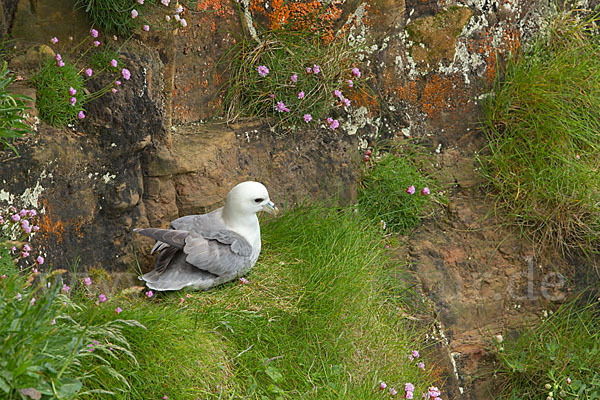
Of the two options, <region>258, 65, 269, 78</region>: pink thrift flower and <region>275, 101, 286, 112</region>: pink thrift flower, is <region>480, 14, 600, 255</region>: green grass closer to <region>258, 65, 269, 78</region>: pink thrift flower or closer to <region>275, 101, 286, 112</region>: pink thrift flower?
<region>275, 101, 286, 112</region>: pink thrift flower

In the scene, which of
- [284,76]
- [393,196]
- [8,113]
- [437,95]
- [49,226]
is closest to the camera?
[8,113]

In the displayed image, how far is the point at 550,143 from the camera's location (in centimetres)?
381

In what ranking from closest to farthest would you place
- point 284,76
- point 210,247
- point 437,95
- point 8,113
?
point 8,113 → point 210,247 → point 284,76 → point 437,95

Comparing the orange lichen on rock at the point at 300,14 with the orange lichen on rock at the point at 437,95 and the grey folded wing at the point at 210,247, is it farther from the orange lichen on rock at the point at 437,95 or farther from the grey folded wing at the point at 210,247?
the grey folded wing at the point at 210,247

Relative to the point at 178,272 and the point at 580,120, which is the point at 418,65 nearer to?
the point at 580,120

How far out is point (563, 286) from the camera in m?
3.74

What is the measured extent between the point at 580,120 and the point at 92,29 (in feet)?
9.30

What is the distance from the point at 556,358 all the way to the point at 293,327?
1557mm

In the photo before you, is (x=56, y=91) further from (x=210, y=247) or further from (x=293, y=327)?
A: (x=293, y=327)

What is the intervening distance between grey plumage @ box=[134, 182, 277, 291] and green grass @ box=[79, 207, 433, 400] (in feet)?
0.28

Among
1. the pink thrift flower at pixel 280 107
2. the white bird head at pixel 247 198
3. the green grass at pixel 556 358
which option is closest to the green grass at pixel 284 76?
the pink thrift flower at pixel 280 107

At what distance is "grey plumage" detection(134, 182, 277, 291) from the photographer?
277 centimetres

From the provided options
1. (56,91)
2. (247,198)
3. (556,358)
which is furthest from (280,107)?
(556,358)

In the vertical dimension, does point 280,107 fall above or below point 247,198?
above
